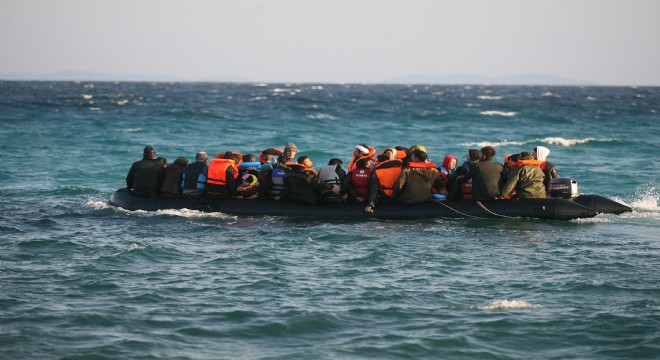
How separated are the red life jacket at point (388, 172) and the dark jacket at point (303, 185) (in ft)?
3.64

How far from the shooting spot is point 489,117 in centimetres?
6156

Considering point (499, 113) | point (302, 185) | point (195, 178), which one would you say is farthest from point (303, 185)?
point (499, 113)

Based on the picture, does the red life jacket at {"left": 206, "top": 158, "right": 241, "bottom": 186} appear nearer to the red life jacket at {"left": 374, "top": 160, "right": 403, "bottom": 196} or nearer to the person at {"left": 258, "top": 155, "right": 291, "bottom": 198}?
the person at {"left": 258, "top": 155, "right": 291, "bottom": 198}

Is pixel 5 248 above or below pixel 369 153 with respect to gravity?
below

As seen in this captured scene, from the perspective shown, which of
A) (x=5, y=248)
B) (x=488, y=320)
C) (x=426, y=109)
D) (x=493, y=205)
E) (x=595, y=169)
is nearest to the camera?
(x=488, y=320)

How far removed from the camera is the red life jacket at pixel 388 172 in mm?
16875

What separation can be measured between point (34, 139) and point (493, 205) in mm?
27530

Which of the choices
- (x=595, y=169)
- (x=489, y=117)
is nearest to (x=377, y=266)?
(x=595, y=169)

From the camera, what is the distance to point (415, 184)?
16828 millimetres

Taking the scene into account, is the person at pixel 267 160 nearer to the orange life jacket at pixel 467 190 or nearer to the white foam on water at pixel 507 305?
the orange life jacket at pixel 467 190

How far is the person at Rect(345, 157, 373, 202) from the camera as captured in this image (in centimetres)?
1705

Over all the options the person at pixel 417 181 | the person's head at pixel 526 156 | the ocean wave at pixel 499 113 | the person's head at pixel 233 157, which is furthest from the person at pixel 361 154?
the ocean wave at pixel 499 113

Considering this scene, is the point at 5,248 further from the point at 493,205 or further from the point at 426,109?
the point at 426,109

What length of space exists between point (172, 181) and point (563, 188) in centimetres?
821
